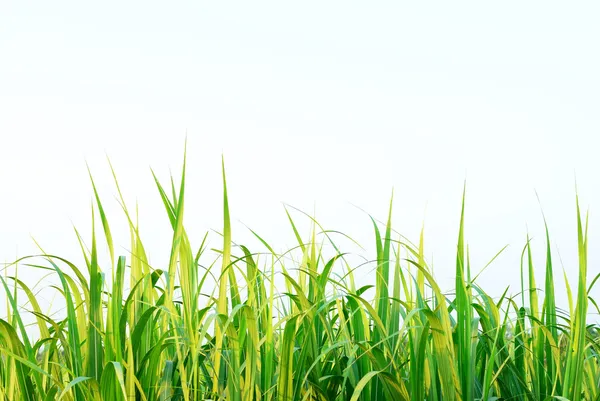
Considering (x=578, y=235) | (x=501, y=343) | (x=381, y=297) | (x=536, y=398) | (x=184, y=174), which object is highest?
(x=184, y=174)

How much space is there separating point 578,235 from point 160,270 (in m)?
0.89

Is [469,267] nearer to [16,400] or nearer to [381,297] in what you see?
[381,297]

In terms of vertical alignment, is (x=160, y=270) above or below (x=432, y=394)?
above

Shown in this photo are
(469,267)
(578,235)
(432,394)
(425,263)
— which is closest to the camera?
(578,235)

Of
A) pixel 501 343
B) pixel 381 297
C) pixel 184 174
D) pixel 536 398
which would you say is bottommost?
pixel 536 398

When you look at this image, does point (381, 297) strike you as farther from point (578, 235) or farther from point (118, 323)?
point (118, 323)

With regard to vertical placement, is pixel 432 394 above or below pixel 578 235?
below

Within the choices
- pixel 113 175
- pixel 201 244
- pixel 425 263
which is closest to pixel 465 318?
pixel 425 263

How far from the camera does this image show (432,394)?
1477mm

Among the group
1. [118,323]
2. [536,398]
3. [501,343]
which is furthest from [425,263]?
[118,323]

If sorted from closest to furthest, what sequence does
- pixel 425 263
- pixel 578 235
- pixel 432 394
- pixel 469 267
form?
1. pixel 578 235
2. pixel 432 394
3. pixel 425 263
4. pixel 469 267

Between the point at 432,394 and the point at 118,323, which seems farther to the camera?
the point at 432,394

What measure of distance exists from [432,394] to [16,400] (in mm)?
982

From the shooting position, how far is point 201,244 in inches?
64.1
